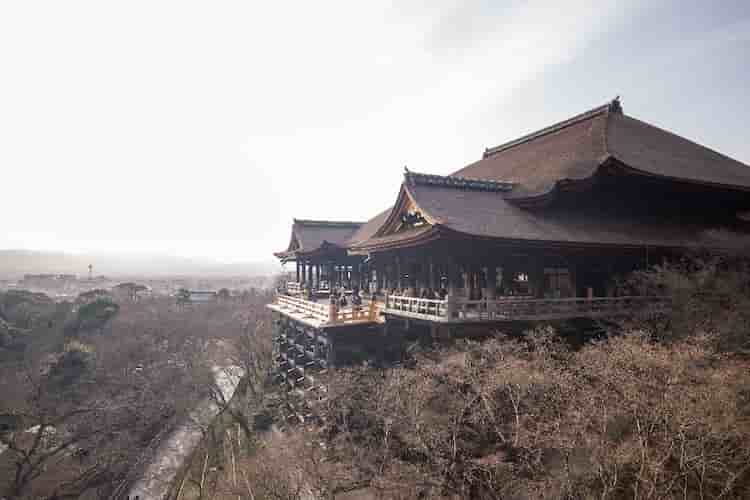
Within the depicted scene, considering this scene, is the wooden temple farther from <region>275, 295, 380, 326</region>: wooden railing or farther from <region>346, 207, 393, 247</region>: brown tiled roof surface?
<region>346, 207, 393, 247</region>: brown tiled roof surface

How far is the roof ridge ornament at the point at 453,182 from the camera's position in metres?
15.3

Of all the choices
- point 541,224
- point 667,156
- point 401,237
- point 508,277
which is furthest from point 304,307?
point 667,156

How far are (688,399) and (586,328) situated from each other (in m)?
6.00

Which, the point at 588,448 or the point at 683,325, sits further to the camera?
the point at 683,325

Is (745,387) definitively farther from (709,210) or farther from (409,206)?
(709,210)

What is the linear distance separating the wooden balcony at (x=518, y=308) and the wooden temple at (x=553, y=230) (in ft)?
0.13

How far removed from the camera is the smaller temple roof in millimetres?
26859

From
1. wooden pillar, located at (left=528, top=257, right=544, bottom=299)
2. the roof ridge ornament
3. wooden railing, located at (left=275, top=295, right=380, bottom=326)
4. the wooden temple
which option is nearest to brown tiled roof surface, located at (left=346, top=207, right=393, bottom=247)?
the wooden temple

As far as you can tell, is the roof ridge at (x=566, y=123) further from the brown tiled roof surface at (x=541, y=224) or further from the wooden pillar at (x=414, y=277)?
the wooden pillar at (x=414, y=277)

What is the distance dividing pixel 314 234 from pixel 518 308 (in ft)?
60.5

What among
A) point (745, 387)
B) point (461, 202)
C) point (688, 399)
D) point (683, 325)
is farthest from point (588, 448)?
point (461, 202)

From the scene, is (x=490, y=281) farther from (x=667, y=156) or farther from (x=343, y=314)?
(x=667, y=156)

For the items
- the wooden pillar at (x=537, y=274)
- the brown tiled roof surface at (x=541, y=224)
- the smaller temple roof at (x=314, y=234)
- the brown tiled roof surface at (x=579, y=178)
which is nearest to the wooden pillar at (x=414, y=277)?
the brown tiled roof surface at (x=579, y=178)

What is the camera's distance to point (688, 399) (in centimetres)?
781
